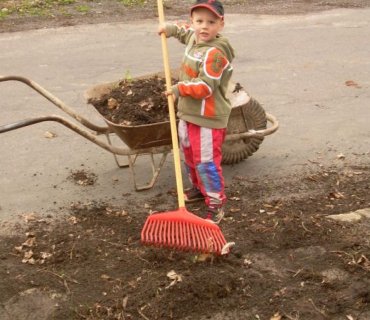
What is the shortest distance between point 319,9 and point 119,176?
6.85 metres

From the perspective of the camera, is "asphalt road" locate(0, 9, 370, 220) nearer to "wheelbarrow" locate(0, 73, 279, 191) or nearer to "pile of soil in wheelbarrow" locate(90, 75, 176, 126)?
"wheelbarrow" locate(0, 73, 279, 191)

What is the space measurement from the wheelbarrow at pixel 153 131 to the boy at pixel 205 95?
214mm

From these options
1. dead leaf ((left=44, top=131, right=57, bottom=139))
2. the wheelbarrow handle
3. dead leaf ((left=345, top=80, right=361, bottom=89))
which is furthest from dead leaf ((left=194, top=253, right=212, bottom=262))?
dead leaf ((left=345, top=80, right=361, bottom=89))

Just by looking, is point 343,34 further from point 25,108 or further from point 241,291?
point 241,291

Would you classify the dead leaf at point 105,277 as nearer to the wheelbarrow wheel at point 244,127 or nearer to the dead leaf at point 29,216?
the dead leaf at point 29,216

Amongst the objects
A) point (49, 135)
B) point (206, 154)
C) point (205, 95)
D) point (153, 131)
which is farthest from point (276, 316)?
point (49, 135)

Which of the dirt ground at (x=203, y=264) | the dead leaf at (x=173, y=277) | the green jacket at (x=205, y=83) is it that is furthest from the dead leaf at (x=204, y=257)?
the green jacket at (x=205, y=83)

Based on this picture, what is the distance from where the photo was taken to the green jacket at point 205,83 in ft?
14.1

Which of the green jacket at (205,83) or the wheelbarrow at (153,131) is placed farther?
the wheelbarrow at (153,131)

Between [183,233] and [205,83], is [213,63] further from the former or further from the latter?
[183,233]

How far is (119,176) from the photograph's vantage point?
5523 millimetres

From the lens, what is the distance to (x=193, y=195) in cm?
509

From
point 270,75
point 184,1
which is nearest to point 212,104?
point 270,75

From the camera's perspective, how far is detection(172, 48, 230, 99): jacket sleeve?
4.28 m
